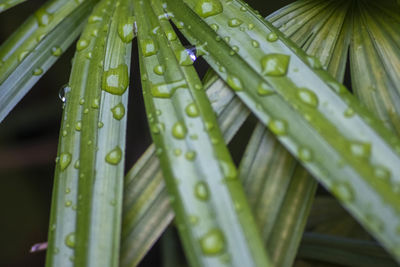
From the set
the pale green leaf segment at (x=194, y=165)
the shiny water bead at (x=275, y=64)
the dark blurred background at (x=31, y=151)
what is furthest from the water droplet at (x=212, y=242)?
the dark blurred background at (x=31, y=151)

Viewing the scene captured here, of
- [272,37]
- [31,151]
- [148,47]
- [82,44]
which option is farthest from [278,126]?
[31,151]

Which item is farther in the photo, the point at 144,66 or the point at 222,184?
the point at 144,66

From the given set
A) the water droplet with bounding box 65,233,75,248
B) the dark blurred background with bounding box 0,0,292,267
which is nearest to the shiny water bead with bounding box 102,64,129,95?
the water droplet with bounding box 65,233,75,248

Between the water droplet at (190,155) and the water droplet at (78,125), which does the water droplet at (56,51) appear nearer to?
the water droplet at (78,125)

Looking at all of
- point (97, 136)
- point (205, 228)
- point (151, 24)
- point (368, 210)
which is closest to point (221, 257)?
point (205, 228)

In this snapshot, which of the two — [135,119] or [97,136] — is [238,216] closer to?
[97,136]
